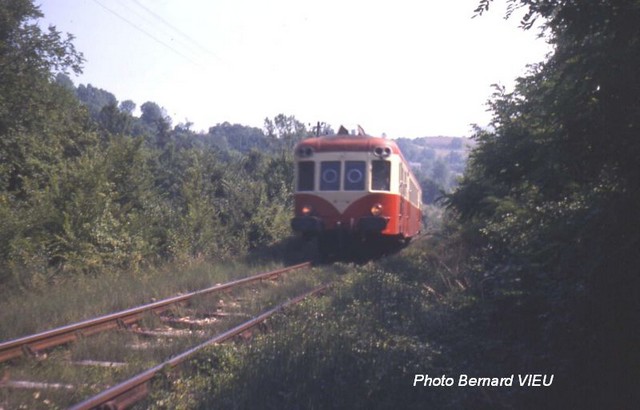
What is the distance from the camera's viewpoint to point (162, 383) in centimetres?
624

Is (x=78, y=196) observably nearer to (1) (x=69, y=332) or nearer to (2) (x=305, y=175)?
(2) (x=305, y=175)

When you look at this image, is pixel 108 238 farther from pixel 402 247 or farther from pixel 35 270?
pixel 402 247

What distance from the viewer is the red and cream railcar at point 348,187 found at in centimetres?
1706

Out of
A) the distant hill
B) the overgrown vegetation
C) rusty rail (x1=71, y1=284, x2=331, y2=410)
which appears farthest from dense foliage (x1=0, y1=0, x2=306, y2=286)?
the distant hill

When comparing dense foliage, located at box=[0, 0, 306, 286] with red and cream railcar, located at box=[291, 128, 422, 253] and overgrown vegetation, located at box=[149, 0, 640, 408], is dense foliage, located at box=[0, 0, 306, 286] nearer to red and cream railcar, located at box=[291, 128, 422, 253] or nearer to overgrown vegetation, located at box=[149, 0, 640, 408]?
red and cream railcar, located at box=[291, 128, 422, 253]

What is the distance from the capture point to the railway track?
584 centimetres

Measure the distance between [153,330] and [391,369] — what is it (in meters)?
4.23

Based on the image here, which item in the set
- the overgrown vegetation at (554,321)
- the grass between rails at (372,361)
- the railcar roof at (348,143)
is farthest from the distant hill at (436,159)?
the overgrown vegetation at (554,321)

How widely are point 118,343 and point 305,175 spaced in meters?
10.3

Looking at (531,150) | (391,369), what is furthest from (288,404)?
(531,150)

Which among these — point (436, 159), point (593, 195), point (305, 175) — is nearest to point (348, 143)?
point (305, 175)

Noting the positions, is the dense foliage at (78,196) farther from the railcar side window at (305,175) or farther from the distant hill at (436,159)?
the distant hill at (436,159)

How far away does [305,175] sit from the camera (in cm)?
1770

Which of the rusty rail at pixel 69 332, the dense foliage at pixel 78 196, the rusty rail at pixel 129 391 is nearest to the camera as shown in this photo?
the rusty rail at pixel 129 391
